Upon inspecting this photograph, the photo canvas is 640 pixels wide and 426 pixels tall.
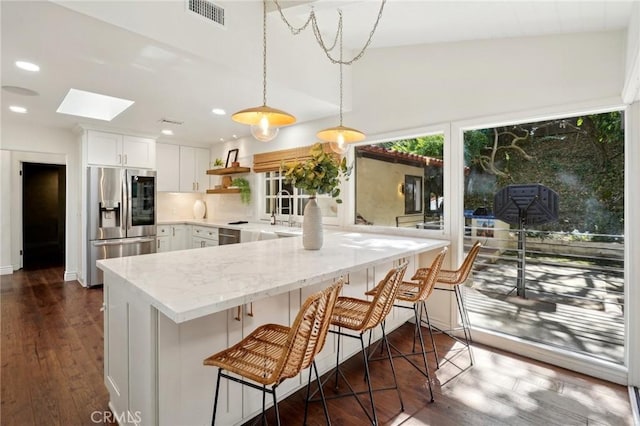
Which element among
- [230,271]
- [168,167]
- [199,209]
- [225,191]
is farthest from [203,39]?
[199,209]

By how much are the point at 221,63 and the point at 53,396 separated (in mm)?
2568

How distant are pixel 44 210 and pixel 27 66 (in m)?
6.21

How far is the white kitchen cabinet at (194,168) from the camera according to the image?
593 cm

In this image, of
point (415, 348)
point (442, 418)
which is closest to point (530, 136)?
point (415, 348)

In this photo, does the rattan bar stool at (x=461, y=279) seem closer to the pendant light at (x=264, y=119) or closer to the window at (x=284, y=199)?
the pendant light at (x=264, y=119)

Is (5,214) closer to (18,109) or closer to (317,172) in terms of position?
(18,109)

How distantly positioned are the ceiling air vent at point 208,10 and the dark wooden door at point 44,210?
6.59 meters

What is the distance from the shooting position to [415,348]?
279cm

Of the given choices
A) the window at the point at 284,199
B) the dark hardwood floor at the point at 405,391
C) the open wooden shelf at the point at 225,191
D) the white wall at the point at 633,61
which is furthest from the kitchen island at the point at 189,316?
the open wooden shelf at the point at 225,191

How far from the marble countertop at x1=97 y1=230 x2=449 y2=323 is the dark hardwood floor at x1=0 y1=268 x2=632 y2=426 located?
0.89m

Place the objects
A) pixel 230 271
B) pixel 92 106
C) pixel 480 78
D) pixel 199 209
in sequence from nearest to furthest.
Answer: pixel 230 271, pixel 480 78, pixel 92 106, pixel 199 209

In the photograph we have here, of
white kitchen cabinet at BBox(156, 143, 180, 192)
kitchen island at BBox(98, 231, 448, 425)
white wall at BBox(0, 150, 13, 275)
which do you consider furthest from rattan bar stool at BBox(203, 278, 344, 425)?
white wall at BBox(0, 150, 13, 275)

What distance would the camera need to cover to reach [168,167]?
573cm

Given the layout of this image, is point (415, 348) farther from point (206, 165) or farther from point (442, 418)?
Answer: point (206, 165)
